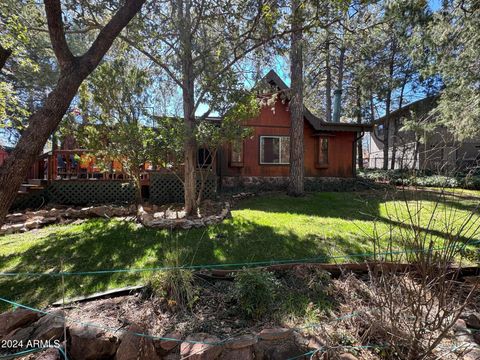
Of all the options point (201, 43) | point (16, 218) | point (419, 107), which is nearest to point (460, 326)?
point (201, 43)

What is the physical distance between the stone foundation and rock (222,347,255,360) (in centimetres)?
888

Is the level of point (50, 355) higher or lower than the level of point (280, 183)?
lower

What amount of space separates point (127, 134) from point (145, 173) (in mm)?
3004

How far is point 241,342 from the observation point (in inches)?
85.0

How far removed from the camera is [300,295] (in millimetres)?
2957

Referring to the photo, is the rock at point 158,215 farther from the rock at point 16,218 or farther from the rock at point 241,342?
the rock at point 241,342

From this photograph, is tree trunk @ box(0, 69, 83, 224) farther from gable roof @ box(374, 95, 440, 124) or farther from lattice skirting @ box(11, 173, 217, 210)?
gable roof @ box(374, 95, 440, 124)

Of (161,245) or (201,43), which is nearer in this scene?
(161,245)

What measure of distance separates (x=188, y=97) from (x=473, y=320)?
596 centimetres

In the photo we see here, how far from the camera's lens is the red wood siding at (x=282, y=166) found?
1134 centimetres

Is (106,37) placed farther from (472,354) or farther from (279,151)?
(279,151)

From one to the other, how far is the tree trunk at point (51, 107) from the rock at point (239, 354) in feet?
8.18

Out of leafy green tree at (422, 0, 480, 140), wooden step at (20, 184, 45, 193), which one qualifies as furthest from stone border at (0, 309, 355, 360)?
leafy green tree at (422, 0, 480, 140)

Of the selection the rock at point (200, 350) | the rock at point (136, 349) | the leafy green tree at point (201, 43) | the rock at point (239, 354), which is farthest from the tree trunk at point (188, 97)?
the rock at point (239, 354)
